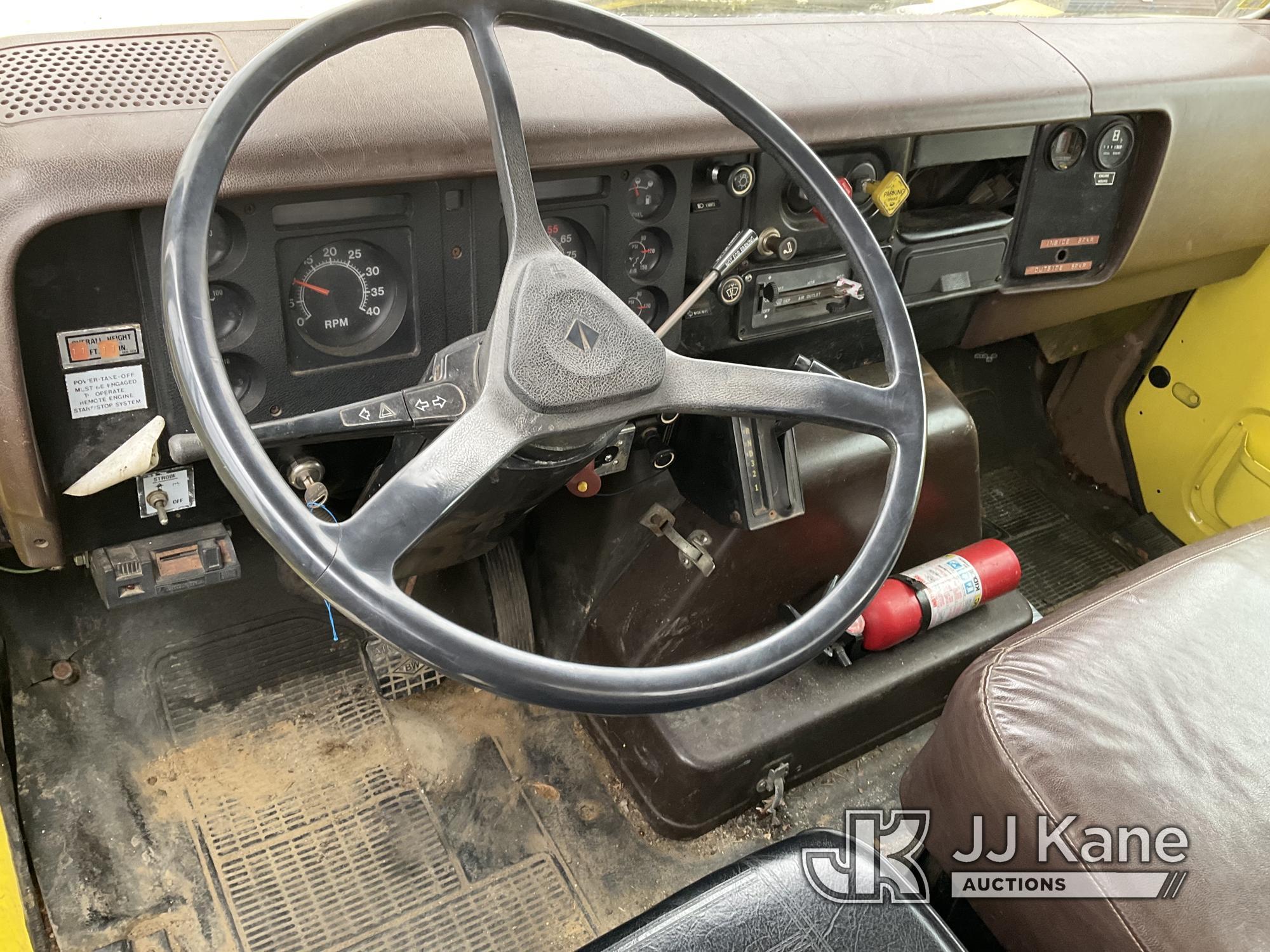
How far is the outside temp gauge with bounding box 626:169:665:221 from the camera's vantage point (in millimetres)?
1328

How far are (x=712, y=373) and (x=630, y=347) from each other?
0.33 ft

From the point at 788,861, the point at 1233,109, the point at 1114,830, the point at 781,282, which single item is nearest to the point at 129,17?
the point at 781,282

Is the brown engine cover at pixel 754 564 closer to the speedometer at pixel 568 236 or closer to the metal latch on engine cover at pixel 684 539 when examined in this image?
the metal latch on engine cover at pixel 684 539

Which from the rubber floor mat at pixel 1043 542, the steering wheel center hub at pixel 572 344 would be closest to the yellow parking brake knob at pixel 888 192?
the steering wheel center hub at pixel 572 344

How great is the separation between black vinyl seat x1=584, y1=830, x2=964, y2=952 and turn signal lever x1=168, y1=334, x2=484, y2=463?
546mm

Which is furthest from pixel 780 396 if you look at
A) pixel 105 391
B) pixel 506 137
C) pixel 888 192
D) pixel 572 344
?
pixel 105 391

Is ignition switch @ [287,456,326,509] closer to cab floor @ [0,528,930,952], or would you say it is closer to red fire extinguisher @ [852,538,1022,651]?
cab floor @ [0,528,930,952]

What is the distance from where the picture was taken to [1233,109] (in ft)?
6.10

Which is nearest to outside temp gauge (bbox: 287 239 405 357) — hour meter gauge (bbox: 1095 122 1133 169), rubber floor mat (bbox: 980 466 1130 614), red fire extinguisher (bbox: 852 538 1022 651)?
red fire extinguisher (bbox: 852 538 1022 651)

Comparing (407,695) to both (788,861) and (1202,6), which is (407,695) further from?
(1202,6)

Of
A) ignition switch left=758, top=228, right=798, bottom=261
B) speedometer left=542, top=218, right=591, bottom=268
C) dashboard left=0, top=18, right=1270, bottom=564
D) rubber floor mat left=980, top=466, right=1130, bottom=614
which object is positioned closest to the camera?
dashboard left=0, top=18, right=1270, bottom=564

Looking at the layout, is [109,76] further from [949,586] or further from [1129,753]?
[949,586]

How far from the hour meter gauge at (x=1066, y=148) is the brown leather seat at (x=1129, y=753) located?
83 cm

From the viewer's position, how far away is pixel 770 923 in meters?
0.99
